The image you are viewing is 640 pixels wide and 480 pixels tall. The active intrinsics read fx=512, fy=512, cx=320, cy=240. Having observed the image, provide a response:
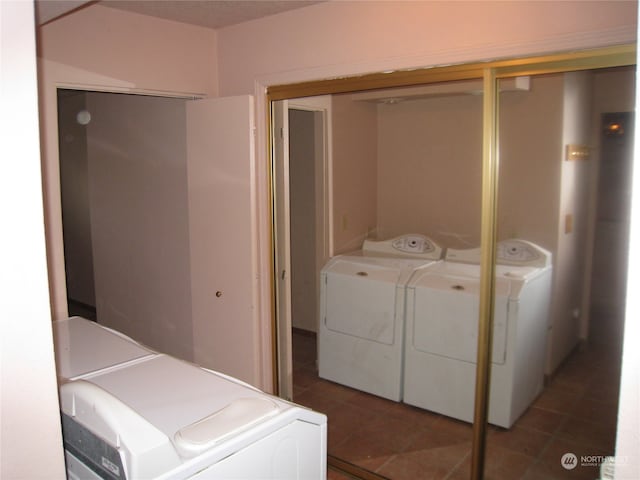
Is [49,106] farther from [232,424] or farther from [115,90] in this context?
[232,424]

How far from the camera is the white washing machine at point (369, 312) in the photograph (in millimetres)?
2926

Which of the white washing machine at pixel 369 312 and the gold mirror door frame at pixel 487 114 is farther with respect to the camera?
the white washing machine at pixel 369 312

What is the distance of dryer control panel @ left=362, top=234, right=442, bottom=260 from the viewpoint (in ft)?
9.12

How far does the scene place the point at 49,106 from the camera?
2.48m

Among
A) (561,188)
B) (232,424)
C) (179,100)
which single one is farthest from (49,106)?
(561,188)

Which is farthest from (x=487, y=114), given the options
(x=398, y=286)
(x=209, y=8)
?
(x=209, y=8)

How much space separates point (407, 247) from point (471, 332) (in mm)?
571

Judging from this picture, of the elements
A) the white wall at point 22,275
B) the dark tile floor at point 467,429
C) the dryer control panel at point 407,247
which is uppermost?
the white wall at point 22,275

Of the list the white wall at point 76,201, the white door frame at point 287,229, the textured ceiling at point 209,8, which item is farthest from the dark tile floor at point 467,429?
the white wall at point 76,201

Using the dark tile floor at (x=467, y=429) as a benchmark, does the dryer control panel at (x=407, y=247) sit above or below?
above

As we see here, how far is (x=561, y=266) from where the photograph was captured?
2332 mm

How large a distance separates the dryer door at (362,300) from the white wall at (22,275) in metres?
2.37

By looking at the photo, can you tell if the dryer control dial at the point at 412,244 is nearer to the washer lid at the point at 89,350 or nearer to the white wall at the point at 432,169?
the white wall at the point at 432,169

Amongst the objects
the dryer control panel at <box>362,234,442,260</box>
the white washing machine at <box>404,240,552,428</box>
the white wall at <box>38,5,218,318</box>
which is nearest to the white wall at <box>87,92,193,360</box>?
the white wall at <box>38,5,218,318</box>
